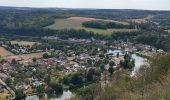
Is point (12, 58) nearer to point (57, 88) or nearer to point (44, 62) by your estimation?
point (44, 62)

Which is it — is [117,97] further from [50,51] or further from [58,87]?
[50,51]

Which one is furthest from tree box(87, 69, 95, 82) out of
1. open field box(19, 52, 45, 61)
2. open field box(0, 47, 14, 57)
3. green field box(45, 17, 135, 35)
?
green field box(45, 17, 135, 35)

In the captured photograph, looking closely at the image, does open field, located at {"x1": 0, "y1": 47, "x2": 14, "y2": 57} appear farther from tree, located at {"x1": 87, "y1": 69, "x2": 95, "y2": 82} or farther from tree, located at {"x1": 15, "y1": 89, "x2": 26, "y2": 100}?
tree, located at {"x1": 15, "y1": 89, "x2": 26, "y2": 100}

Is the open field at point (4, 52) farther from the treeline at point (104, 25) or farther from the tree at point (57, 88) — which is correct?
the treeline at point (104, 25)

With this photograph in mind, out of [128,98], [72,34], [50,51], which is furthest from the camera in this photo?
[72,34]

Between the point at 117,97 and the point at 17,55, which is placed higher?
the point at 117,97

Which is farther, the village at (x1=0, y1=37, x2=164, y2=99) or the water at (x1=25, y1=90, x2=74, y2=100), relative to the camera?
the village at (x1=0, y1=37, x2=164, y2=99)

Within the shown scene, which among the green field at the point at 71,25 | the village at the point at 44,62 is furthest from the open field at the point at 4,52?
the green field at the point at 71,25

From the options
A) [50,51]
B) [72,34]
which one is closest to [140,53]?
[50,51]
